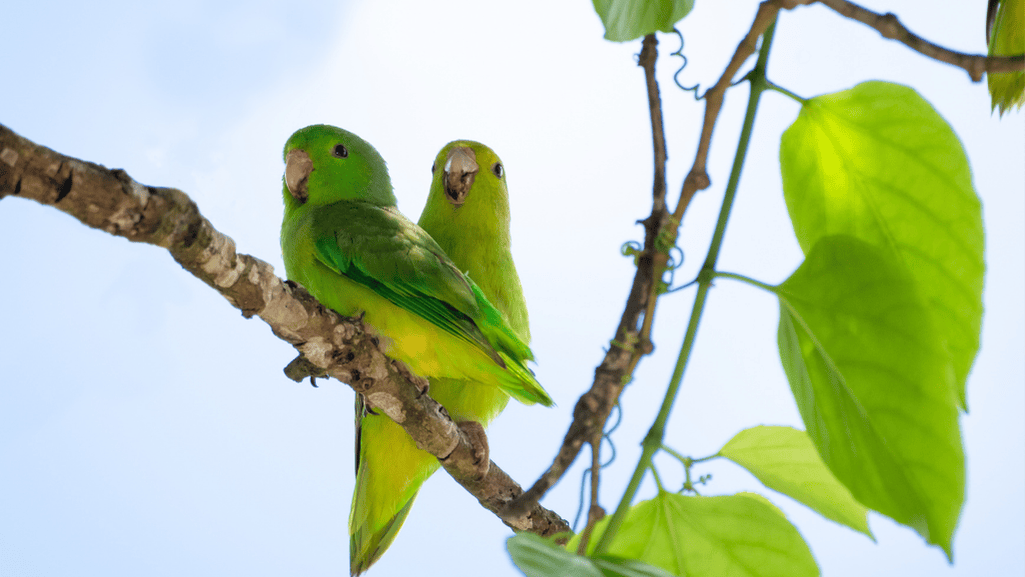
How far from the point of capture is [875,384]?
0.34 metres

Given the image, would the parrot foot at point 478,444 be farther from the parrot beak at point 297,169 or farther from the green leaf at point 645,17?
the green leaf at point 645,17

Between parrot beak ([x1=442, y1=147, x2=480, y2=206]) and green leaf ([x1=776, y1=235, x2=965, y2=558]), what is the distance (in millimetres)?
618

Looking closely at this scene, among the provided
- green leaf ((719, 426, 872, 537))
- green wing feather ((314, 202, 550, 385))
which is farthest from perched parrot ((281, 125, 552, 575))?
green leaf ((719, 426, 872, 537))

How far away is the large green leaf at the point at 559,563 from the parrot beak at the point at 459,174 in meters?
0.68

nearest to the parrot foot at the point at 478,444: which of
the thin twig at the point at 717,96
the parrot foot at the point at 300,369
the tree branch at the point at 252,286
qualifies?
the tree branch at the point at 252,286

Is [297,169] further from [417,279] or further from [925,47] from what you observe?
[925,47]

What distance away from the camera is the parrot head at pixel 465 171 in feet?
3.09

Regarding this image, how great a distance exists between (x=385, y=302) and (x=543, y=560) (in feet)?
1.55

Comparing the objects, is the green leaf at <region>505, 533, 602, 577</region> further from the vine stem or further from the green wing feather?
the green wing feather

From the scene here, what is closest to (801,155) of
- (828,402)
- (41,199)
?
(828,402)

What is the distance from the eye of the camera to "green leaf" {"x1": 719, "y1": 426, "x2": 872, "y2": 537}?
441mm

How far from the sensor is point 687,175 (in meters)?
0.41

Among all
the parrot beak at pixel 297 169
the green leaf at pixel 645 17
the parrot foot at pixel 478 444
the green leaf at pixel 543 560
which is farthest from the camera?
the parrot beak at pixel 297 169

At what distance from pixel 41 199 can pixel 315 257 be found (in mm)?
413
